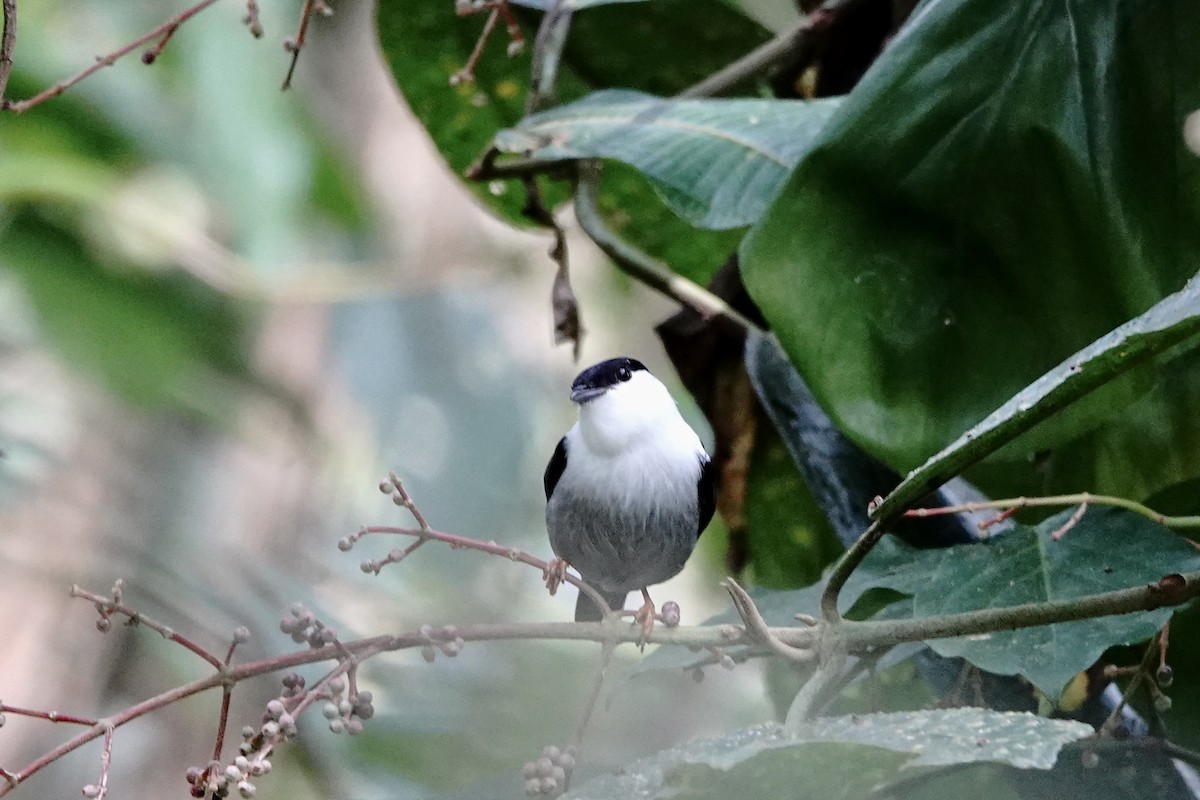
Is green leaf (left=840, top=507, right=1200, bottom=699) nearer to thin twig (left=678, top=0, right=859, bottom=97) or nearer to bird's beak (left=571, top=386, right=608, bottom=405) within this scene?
bird's beak (left=571, top=386, right=608, bottom=405)

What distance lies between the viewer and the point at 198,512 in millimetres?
3393

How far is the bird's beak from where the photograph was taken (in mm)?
974

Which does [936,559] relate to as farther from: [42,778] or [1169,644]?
[42,778]

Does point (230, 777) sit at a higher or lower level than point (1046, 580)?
higher

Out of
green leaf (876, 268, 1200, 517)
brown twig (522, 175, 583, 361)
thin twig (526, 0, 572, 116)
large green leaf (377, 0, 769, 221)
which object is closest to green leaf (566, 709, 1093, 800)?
green leaf (876, 268, 1200, 517)

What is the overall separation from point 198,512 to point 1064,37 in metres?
2.93

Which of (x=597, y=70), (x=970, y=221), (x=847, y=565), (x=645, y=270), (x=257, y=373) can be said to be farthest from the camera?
(x=257, y=373)

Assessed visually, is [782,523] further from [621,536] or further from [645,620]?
[645,620]

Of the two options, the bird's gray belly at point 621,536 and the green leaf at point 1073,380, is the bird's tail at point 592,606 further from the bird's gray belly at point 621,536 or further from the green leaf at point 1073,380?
the green leaf at point 1073,380

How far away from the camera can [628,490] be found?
1033 mm

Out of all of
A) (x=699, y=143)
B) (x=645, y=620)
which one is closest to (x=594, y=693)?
(x=645, y=620)

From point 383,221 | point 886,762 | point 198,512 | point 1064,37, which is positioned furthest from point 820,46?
point 198,512

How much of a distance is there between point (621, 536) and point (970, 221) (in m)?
0.38

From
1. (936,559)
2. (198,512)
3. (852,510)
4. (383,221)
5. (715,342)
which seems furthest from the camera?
(198,512)
